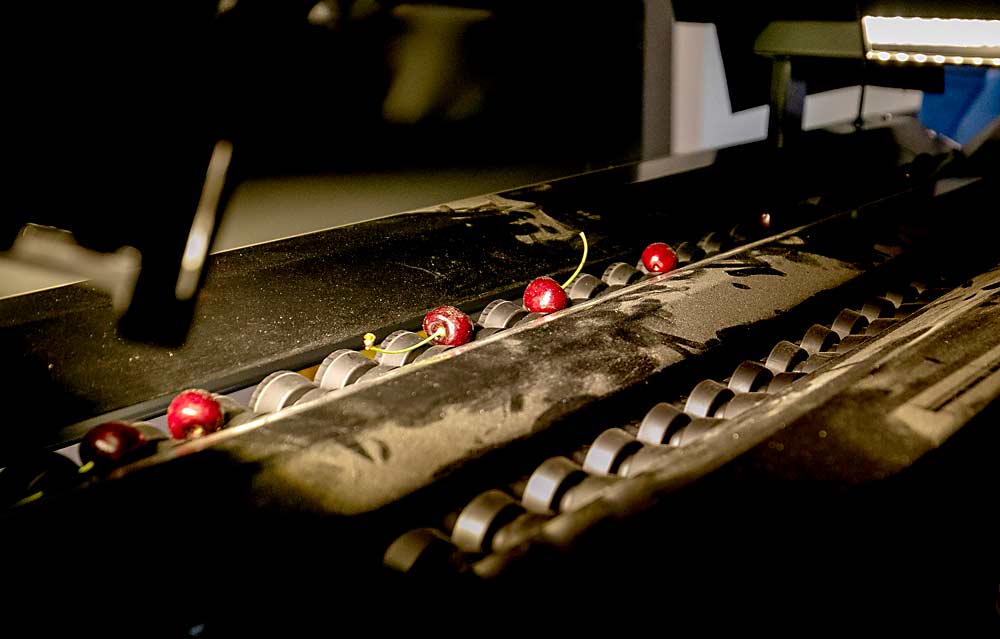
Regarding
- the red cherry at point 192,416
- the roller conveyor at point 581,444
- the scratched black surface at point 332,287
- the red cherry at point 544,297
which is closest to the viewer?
the roller conveyor at point 581,444

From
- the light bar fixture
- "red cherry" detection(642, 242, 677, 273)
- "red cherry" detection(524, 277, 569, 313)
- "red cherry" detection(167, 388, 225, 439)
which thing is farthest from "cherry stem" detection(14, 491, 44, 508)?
the light bar fixture

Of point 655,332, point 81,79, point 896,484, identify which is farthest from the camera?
point 81,79

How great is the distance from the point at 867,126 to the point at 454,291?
5.41 feet

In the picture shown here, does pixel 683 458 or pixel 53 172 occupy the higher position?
pixel 53 172

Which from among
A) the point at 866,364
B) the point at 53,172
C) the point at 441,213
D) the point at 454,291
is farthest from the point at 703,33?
the point at 53,172

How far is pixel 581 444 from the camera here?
3.05 ft

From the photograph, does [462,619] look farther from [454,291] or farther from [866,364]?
[454,291]

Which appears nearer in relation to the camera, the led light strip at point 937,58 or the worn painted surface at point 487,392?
the worn painted surface at point 487,392

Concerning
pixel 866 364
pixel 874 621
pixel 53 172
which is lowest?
pixel 874 621

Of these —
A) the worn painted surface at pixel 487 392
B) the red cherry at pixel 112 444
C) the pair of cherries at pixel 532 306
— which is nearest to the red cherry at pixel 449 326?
the pair of cherries at pixel 532 306

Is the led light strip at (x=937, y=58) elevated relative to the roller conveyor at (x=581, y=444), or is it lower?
elevated

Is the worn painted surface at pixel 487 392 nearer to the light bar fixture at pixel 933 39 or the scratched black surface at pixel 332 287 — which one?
the scratched black surface at pixel 332 287

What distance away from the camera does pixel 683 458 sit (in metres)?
0.76

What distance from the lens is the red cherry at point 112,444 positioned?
0.84 m
